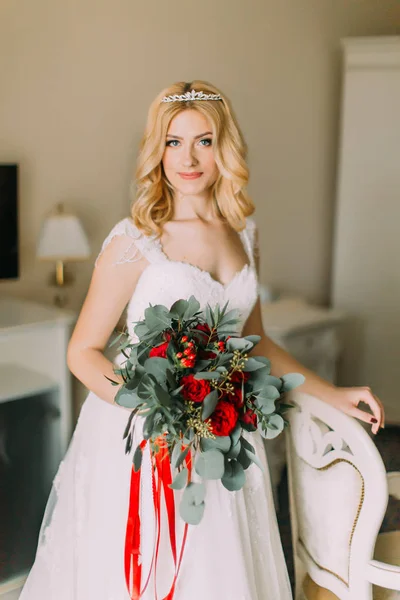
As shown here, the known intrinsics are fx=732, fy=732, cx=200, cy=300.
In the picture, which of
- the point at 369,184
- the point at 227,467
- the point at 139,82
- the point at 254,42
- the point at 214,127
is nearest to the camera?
the point at 227,467

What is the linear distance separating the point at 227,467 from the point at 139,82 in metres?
2.16

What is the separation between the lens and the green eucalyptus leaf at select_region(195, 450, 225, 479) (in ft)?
4.64

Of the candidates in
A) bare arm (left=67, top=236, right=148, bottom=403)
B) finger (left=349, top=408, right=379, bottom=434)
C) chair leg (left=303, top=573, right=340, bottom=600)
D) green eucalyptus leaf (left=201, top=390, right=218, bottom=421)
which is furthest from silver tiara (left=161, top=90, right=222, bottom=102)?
chair leg (left=303, top=573, right=340, bottom=600)

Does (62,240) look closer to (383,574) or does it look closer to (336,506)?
(336,506)

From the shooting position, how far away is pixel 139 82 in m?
3.18

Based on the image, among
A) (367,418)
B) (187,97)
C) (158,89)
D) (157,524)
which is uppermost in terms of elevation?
(158,89)

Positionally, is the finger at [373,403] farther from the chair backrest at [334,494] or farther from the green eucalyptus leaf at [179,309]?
the green eucalyptus leaf at [179,309]

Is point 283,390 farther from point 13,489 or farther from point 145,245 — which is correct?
point 13,489

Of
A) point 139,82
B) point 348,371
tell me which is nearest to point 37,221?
point 139,82

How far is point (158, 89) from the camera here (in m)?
3.26

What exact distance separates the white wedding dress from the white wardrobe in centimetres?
227

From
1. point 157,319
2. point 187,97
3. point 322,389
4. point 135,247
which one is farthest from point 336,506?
point 187,97

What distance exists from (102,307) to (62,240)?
1127 mm

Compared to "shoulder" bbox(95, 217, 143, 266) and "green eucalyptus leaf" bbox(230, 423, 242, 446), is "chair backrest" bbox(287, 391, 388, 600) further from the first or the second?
"shoulder" bbox(95, 217, 143, 266)
